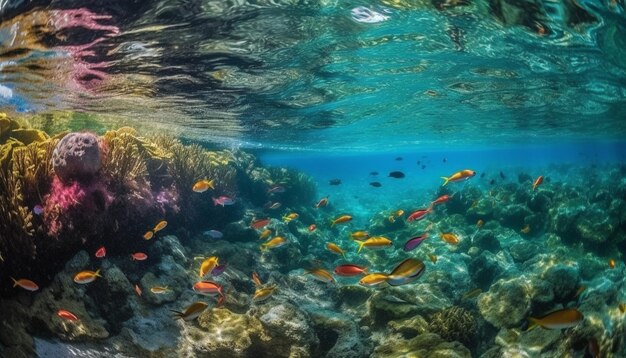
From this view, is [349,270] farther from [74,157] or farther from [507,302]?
[74,157]

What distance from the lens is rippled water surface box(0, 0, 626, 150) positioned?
8664mm

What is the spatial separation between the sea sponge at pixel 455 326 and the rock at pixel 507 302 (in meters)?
0.86

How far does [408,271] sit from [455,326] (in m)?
3.51

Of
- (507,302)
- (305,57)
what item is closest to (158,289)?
(305,57)

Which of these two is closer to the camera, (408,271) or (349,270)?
(408,271)

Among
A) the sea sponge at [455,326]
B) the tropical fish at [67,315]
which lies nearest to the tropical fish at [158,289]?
the tropical fish at [67,315]

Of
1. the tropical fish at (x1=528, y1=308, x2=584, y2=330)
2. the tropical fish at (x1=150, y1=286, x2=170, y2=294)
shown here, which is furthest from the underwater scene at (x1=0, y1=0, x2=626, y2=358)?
the tropical fish at (x1=150, y1=286, x2=170, y2=294)

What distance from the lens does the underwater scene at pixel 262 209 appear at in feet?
24.7

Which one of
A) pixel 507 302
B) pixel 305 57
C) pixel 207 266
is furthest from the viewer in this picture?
pixel 305 57

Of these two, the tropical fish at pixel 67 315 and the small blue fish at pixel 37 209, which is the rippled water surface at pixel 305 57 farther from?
the tropical fish at pixel 67 315

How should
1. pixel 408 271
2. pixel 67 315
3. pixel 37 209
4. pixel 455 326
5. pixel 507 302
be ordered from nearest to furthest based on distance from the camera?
pixel 408 271
pixel 67 315
pixel 37 209
pixel 455 326
pixel 507 302

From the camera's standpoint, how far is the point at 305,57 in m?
11.9

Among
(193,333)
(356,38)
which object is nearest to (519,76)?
(356,38)

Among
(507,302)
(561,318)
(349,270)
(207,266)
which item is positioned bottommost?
(507,302)
